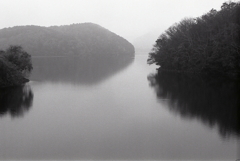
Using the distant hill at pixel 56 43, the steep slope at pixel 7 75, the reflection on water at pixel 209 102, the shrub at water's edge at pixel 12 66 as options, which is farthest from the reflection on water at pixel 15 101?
the distant hill at pixel 56 43

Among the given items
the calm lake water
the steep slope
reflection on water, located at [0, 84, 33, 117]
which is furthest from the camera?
the steep slope

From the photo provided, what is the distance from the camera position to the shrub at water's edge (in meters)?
35.4

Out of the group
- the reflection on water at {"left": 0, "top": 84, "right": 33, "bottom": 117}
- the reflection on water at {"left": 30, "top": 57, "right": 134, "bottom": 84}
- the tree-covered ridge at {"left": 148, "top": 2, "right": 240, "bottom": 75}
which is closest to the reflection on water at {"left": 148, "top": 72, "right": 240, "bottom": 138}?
the tree-covered ridge at {"left": 148, "top": 2, "right": 240, "bottom": 75}

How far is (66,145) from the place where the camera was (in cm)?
1611

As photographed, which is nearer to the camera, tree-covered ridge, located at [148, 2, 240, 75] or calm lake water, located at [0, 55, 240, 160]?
calm lake water, located at [0, 55, 240, 160]

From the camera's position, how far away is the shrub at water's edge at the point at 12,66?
116 ft

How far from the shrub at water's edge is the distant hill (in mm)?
107274

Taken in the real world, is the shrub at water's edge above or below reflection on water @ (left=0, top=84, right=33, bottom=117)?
above

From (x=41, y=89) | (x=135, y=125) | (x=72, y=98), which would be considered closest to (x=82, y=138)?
(x=135, y=125)

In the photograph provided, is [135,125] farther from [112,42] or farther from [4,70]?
[112,42]

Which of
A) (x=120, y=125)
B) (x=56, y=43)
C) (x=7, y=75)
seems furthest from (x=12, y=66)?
(x=56, y=43)

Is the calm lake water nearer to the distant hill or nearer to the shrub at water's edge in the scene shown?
the shrub at water's edge

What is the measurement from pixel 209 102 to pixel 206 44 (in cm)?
2738

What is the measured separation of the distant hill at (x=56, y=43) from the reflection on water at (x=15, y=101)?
117 meters
